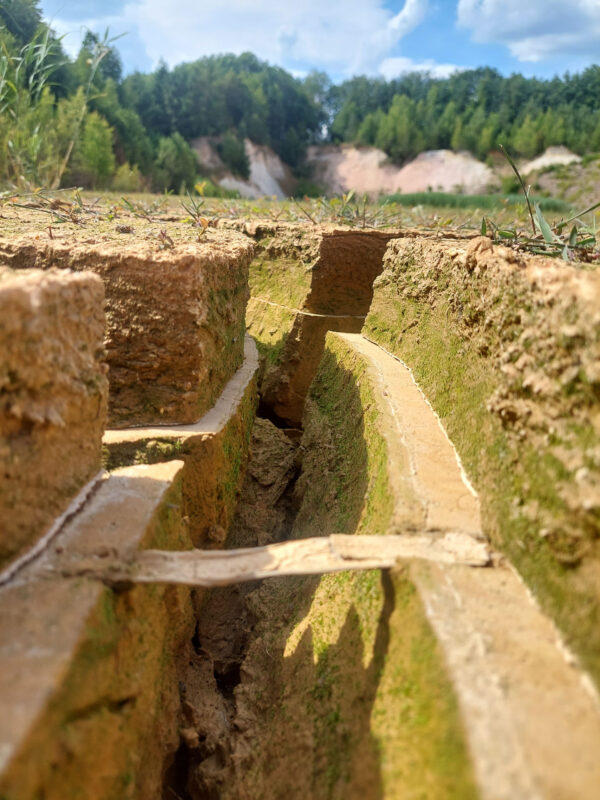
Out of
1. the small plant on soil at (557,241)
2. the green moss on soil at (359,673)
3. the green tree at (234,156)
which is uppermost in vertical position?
the green tree at (234,156)

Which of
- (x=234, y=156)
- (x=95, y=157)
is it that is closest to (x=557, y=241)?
(x=95, y=157)

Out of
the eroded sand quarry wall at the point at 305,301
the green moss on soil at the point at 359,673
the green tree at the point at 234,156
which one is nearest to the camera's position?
the green moss on soil at the point at 359,673

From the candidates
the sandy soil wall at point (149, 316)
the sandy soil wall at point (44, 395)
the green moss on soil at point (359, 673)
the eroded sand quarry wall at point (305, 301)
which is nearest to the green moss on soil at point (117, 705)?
the sandy soil wall at point (44, 395)

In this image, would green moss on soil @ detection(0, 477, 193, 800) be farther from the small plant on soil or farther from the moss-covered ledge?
the small plant on soil

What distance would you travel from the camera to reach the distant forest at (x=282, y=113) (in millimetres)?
19078

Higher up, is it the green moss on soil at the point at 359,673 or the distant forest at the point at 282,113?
the distant forest at the point at 282,113

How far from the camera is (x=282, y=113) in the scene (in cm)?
3512

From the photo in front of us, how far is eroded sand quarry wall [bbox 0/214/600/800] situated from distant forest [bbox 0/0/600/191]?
11.8m

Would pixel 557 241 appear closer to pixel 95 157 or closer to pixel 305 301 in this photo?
pixel 305 301

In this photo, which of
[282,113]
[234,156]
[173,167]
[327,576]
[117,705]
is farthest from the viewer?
[282,113]

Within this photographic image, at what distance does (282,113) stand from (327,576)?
3767 cm

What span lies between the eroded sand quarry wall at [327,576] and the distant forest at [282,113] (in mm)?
11817

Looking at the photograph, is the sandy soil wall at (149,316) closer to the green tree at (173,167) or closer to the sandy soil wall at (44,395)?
the sandy soil wall at (44,395)

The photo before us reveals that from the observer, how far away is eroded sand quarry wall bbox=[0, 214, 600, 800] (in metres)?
1.33
